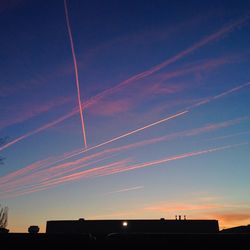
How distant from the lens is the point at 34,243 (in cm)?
582

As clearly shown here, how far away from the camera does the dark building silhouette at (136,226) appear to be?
157ft

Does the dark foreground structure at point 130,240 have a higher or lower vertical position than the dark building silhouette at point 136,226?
lower

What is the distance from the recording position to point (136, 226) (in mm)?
48344

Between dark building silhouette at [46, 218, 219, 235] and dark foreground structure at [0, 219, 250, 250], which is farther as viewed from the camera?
dark building silhouette at [46, 218, 219, 235]

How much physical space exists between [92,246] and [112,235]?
0.41 meters

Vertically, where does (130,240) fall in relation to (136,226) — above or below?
below

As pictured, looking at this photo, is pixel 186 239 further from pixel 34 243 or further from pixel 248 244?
pixel 34 243

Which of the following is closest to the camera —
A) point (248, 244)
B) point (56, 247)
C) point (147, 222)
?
point (248, 244)

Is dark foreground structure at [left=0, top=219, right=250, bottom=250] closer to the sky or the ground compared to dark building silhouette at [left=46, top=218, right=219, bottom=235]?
closer to the ground

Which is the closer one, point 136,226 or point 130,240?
point 130,240

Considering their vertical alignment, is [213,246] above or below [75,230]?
below

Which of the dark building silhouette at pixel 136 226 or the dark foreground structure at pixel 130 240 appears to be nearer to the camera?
the dark foreground structure at pixel 130 240

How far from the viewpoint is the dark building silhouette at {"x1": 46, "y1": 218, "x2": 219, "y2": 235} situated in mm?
48000

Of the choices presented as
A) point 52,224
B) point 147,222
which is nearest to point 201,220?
point 147,222
